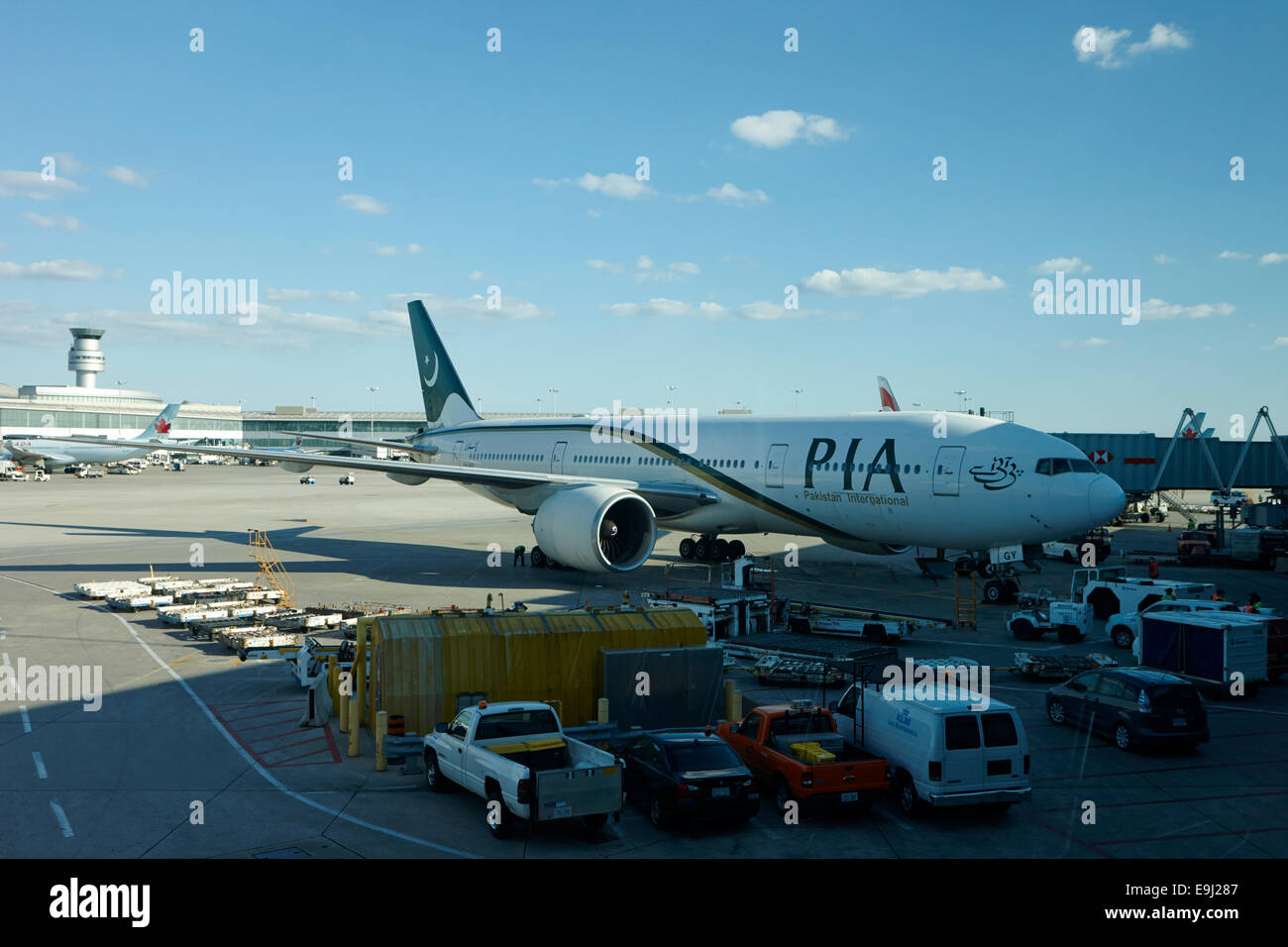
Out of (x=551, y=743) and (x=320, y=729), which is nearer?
(x=551, y=743)

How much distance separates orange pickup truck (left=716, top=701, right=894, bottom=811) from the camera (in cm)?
1391

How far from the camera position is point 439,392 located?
53.6 metres

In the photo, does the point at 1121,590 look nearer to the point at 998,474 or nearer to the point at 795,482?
the point at 998,474

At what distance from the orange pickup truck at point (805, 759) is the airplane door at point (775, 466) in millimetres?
18539

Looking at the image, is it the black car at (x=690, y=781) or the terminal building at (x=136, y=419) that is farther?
the terminal building at (x=136, y=419)

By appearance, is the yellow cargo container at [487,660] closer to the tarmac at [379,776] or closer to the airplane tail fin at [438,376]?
the tarmac at [379,776]

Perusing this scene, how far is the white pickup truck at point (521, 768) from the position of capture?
42.5ft

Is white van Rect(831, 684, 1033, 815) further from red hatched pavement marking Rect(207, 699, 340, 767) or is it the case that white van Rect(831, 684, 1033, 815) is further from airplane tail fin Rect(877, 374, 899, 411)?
airplane tail fin Rect(877, 374, 899, 411)

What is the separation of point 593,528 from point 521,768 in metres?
18.6

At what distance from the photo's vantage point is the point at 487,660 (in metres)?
18.1

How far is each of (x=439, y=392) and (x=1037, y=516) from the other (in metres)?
34.2

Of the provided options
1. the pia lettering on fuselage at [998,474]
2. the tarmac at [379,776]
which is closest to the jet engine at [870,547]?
the tarmac at [379,776]
